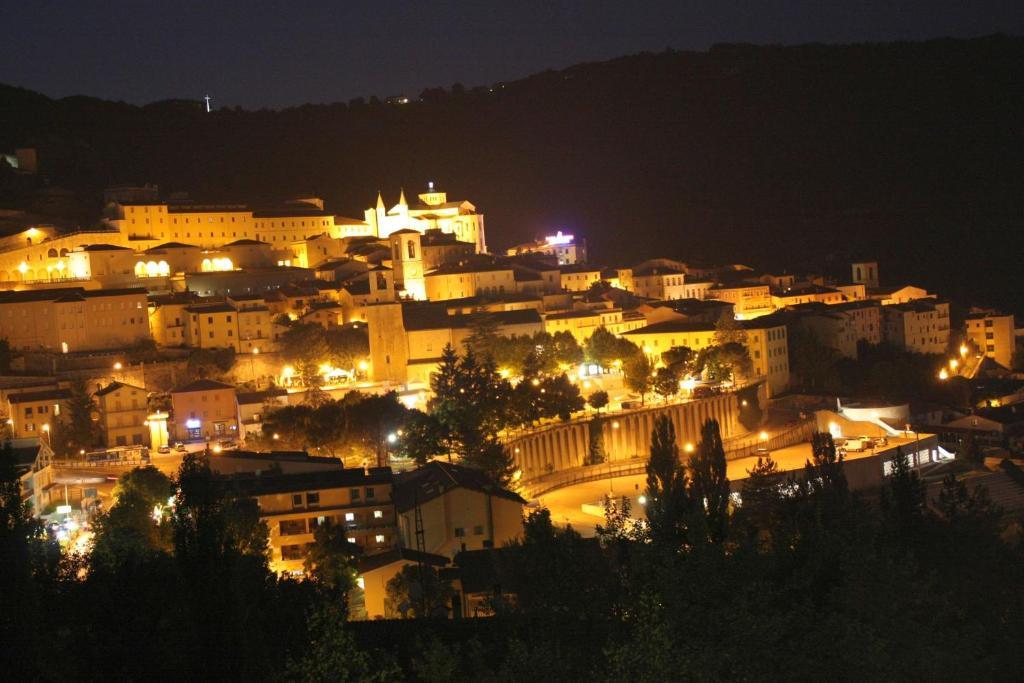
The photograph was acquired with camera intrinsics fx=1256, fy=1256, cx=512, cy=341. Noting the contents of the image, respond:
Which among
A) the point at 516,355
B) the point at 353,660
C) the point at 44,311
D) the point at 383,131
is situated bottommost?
the point at 353,660

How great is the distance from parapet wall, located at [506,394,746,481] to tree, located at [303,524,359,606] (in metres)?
11.2

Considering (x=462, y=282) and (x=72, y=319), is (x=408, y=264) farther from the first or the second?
(x=72, y=319)

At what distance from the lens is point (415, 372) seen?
36750mm

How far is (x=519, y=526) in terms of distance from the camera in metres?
23.0

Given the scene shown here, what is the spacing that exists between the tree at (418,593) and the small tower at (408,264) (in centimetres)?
2492

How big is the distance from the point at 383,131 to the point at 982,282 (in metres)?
51.2

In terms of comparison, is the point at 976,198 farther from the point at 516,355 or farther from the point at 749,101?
the point at 516,355

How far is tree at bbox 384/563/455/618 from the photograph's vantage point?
17.6 metres

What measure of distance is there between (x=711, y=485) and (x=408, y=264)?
988 inches

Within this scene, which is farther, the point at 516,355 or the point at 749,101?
the point at 749,101

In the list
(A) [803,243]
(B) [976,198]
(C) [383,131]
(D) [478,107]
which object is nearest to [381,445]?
(A) [803,243]

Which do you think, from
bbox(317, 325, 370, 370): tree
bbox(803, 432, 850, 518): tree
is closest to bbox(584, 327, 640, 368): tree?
bbox(317, 325, 370, 370): tree

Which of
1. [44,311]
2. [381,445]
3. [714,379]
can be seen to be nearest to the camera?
[381,445]

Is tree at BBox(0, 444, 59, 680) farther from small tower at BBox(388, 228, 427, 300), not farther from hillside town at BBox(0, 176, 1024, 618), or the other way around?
small tower at BBox(388, 228, 427, 300)
